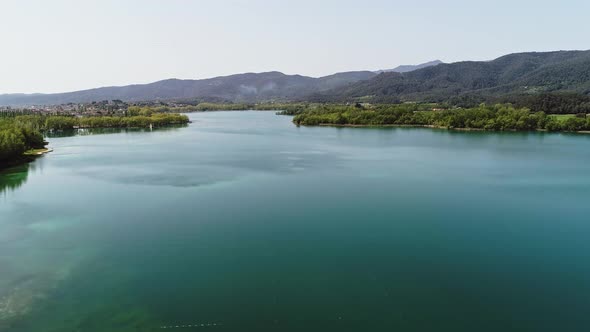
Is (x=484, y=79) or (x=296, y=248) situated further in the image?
(x=484, y=79)

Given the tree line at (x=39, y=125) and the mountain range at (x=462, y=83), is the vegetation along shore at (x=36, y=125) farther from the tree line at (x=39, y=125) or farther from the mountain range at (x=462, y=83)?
the mountain range at (x=462, y=83)

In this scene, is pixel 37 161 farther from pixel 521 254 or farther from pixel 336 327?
pixel 521 254

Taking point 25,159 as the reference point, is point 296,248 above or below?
below

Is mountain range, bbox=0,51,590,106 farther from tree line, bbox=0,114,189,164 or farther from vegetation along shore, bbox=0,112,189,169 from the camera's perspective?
vegetation along shore, bbox=0,112,189,169

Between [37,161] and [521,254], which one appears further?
[37,161]

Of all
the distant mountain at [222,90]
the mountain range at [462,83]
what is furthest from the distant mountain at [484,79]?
the distant mountain at [222,90]

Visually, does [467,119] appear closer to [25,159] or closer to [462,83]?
[25,159]

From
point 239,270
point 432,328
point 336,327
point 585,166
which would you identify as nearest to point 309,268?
point 239,270

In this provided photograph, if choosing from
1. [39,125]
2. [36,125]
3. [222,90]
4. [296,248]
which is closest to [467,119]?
[296,248]
